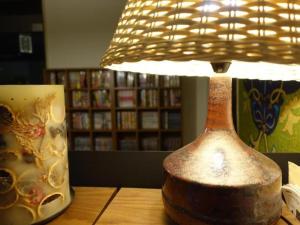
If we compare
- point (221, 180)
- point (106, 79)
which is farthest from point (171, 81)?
point (221, 180)

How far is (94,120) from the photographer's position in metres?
3.30

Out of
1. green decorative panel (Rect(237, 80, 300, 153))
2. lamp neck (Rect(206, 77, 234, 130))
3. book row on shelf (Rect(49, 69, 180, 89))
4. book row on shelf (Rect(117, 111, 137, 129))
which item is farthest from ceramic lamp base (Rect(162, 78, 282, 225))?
book row on shelf (Rect(117, 111, 137, 129))

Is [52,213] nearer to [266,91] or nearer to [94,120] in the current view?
[266,91]

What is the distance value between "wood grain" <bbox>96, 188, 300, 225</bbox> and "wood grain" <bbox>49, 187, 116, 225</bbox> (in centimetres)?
2

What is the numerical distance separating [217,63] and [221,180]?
0.15 metres

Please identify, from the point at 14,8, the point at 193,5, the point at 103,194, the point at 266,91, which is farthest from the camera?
the point at 14,8

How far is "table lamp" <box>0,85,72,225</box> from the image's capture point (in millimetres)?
373

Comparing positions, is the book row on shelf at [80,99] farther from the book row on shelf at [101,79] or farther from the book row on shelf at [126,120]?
the book row on shelf at [126,120]

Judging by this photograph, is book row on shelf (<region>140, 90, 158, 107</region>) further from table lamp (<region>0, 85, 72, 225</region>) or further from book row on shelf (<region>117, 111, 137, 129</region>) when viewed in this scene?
table lamp (<region>0, 85, 72, 225</region>)

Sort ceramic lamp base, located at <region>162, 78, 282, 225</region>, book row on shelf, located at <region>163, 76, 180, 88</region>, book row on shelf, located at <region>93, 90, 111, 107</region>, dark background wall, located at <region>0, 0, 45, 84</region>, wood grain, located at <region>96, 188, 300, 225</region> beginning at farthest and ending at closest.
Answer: dark background wall, located at <region>0, 0, 45, 84</region> → book row on shelf, located at <region>93, 90, 111, 107</region> → book row on shelf, located at <region>163, 76, 180, 88</region> → wood grain, located at <region>96, 188, 300, 225</region> → ceramic lamp base, located at <region>162, 78, 282, 225</region>

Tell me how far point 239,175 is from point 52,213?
0.30m

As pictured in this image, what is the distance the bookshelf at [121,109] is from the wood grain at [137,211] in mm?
2660

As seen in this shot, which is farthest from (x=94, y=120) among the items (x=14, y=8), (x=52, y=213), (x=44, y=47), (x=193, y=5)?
(x=193, y=5)

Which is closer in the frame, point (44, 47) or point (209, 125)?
point (209, 125)
